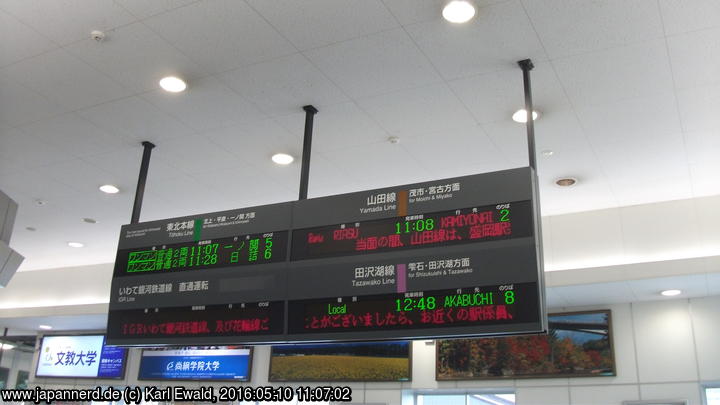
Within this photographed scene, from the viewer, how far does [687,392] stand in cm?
644

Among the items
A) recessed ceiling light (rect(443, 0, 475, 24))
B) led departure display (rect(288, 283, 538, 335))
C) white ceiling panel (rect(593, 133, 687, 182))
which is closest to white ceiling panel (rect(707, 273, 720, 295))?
white ceiling panel (rect(593, 133, 687, 182))

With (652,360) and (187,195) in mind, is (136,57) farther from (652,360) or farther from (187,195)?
(652,360)

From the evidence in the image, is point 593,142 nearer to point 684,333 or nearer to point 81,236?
point 684,333

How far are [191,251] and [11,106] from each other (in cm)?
177

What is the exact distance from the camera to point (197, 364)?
9.46 meters

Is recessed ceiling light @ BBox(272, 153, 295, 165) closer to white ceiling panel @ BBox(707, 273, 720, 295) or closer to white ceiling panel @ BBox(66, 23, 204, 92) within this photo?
white ceiling panel @ BBox(66, 23, 204, 92)

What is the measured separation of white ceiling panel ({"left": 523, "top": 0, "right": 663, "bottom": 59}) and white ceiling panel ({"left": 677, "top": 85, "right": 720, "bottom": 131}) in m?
0.83

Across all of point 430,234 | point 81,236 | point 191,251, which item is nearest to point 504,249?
point 430,234

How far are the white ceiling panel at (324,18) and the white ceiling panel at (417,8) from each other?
0.05m

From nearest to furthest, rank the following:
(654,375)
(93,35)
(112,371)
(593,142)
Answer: (93,35), (593,142), (654,375), (112,371)

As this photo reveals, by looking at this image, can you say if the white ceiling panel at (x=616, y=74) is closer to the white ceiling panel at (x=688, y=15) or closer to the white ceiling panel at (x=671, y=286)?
the white ceiling panel at (x=688, y=15)

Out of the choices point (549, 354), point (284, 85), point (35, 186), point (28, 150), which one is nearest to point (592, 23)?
point (284, 85)

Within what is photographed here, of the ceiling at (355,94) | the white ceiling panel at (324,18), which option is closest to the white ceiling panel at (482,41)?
the ceiling at (355,94)

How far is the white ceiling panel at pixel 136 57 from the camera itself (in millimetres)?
4074
